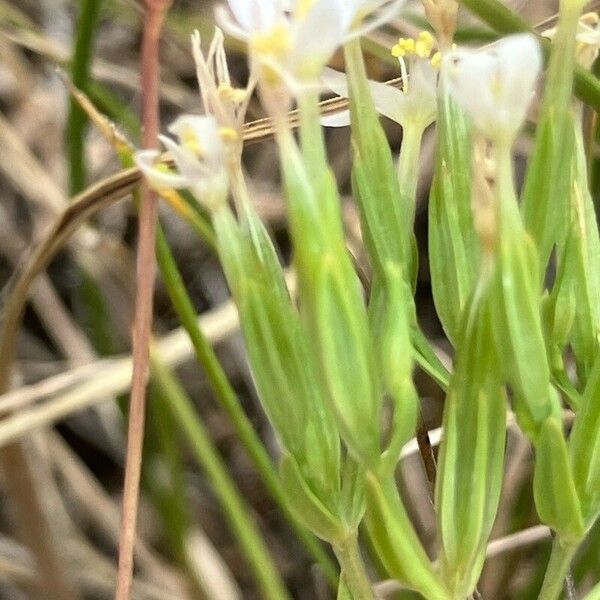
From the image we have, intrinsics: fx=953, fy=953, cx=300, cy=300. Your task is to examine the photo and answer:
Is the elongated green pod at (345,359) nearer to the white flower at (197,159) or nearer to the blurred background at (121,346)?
the white flower at (197,159)

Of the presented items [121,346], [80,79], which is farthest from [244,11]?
[121,346]

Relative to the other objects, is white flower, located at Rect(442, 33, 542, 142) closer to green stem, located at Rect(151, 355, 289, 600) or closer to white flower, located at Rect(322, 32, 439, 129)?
white flower, located at Rect(322, 32, 439, 129)

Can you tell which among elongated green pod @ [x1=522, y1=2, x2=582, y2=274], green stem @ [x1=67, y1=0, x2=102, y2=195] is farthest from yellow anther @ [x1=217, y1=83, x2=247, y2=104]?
green stem @ [x1=67, y1=0, x2=102, y2=195]

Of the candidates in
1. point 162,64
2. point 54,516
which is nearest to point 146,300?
point 54,516

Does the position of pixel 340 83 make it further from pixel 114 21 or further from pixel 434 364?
pixel 114 21

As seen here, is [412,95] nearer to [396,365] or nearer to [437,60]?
[437,60]
